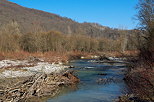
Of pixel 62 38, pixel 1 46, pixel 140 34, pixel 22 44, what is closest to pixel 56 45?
pixel 62 38

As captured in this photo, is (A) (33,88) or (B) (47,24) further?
(B) (47,24)

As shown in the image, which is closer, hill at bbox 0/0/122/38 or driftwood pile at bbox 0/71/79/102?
driftwood pile at bbox 0/71/79/102

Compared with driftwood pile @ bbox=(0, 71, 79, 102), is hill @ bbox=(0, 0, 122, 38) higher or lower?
higher

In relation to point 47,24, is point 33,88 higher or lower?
lower

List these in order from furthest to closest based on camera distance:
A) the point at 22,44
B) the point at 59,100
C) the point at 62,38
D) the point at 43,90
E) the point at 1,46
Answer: the point at 62,38 < the point at 22,44 < the point at 1,46 < the point at 43,90 < the point at 59,100

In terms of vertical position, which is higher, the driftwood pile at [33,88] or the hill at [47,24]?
the hill at [47,24]

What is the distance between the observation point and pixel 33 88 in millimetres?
11242

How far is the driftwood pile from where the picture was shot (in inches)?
396

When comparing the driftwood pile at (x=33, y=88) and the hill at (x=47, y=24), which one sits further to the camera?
the hill at (x=47, y=24)

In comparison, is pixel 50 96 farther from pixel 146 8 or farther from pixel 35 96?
pixel 146 8

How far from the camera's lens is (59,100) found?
10219 millimetres

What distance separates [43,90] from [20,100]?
1.97 m

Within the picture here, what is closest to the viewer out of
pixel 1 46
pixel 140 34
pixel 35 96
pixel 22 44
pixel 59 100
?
pixel 59 100

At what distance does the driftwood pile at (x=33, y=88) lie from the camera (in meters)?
10.1
